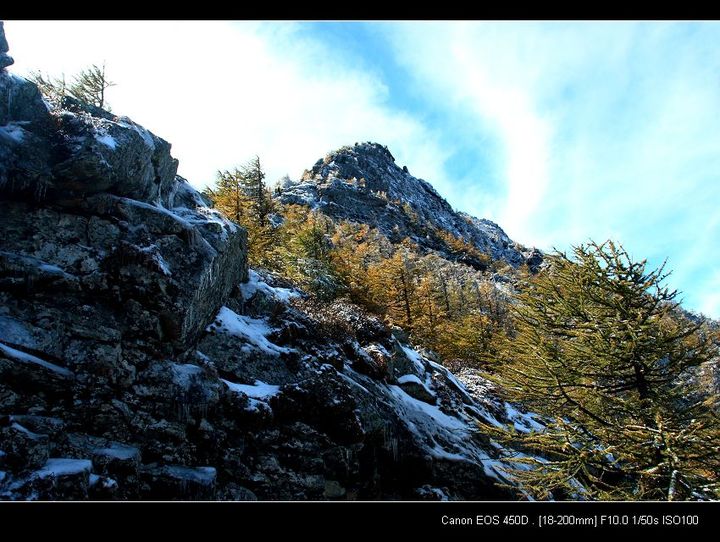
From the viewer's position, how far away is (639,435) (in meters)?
6.82

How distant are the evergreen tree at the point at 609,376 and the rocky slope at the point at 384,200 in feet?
247

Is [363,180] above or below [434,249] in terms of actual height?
above

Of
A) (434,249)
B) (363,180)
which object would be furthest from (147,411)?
(363,180)

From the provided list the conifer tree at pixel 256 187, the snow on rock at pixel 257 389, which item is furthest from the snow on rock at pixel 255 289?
the conifer tree at pixel 256 187

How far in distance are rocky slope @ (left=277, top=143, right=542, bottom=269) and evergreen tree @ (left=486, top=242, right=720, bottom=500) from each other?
75.2 metres

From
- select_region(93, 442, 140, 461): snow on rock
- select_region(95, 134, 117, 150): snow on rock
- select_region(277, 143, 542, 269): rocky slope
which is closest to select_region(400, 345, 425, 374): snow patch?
select_region(93, 442, 140, 461): snow on rock

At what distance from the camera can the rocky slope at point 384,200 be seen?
91.4 metres

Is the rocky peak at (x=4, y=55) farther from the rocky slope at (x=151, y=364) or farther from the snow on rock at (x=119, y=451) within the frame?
the snow on rock at (x=119, y=451)

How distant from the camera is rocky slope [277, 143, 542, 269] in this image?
9138 centimetres

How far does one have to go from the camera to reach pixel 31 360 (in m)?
6.31

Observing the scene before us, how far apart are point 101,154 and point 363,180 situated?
102676mm

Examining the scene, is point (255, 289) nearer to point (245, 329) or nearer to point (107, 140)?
point (245, 329)
